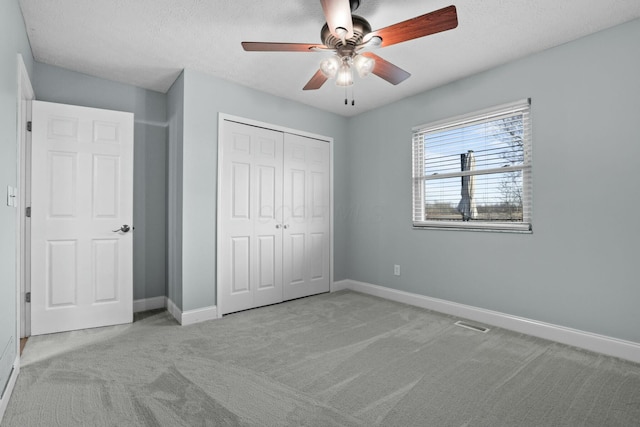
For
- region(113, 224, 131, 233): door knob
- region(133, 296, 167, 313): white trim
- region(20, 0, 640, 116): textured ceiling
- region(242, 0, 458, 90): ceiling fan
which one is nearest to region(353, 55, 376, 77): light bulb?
region(242, 0, 458, 90): ceiling fan

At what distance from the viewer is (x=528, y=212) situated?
292cm

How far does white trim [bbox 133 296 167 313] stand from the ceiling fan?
2.91 meters

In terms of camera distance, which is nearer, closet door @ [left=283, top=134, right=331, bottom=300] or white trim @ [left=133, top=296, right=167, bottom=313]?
white trim @ [left=133, top=296, right=167, bottom=313]

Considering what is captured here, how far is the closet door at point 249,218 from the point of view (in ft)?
11.4

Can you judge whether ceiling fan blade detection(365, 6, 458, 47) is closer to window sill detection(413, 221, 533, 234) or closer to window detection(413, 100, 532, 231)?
window detection(413, 100, 532, 231)

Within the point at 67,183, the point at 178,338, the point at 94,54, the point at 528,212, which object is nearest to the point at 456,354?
the point at 528,212

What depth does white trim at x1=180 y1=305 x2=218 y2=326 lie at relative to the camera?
3143 mm

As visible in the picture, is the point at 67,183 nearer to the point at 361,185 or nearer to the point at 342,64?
the point at 342,64

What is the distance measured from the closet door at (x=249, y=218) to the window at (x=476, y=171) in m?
1.71

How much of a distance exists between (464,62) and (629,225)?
6.22 feet

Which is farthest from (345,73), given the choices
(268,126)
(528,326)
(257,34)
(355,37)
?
(528,326)

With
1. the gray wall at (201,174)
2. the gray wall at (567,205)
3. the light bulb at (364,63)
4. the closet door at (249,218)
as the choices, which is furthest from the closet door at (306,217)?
the light bulb at (364,63)

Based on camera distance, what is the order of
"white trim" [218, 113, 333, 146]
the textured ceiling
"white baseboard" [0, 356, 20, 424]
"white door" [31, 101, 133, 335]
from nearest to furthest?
"white baseboard" [0, 356, 20, 424] < the textured ceiling < "white door" [31, 101, 133, 335] < "white trim" [218, 113, 333, 146]

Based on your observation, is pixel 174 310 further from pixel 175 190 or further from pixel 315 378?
pixel 315 378
